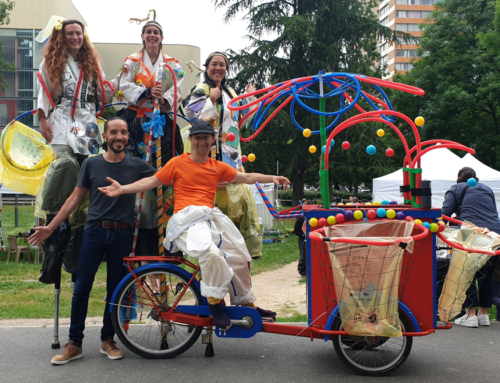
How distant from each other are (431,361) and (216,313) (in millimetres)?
1853

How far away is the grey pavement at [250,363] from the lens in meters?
3.86

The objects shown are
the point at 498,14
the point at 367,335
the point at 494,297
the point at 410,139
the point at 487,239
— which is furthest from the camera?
the point at 410,139

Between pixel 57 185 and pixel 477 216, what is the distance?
15.4ft

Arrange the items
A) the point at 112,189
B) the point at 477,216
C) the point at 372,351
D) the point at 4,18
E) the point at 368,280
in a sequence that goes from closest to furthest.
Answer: the point at 368,280 < the point at 112,189 < the point at 372,351 < the point at 477,216 < the point at 4,18

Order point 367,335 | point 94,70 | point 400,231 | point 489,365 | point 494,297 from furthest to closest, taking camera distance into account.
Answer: point 494,297
point 94,70
point 489,365
point 400,231
point 367,335

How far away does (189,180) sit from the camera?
13.7ft

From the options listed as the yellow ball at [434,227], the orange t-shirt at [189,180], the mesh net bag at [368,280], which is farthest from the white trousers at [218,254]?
the yellow ball at [434,227]

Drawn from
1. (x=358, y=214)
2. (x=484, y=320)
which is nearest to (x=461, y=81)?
(x=484, y=320)

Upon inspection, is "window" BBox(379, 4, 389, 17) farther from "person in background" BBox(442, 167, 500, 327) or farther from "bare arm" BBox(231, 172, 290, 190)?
"bare arm" BBox(231, 172, 290, 190)

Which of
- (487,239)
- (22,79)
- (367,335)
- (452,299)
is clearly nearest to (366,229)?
(367,335)

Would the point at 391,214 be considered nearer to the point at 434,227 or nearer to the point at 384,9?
the point at 434,227

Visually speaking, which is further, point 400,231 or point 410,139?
point 410,139

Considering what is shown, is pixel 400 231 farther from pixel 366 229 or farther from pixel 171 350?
pixel 171 350

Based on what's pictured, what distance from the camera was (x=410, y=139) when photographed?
2467cm
